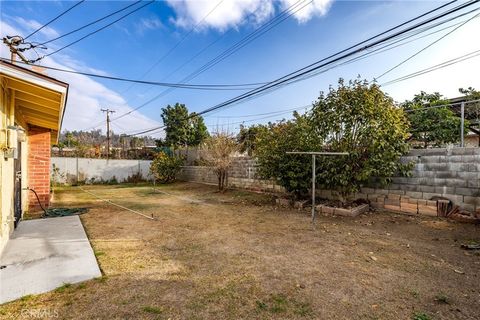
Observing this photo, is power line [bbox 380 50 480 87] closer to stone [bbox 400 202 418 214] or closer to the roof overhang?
stone [bbox 400 202 418 214]

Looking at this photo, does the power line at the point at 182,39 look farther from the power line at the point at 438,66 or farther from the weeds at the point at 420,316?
the weeds at the point at 420,316

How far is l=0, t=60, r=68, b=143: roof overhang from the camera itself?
10.7ft

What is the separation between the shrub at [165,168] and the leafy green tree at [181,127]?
10312 mm

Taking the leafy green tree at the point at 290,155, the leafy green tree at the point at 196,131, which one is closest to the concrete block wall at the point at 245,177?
the leafy green tree at the point at 290,155

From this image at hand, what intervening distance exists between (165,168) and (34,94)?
12.0 meters

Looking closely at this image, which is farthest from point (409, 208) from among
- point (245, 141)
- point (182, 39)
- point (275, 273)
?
point (182, 39)

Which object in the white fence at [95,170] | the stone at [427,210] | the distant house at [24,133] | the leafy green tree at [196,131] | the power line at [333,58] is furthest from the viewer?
the leafy green tree at [196,131]

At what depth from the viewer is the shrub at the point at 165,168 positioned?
16.1 m

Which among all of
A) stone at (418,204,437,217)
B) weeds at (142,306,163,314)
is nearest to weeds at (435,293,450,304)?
weeds at (142,306,163,314)

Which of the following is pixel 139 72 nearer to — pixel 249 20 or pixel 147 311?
pixel 249 20

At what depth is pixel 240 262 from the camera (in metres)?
3.50

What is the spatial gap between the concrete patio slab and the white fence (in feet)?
40.4

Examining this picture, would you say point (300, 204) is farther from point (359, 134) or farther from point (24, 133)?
point (24, 133)

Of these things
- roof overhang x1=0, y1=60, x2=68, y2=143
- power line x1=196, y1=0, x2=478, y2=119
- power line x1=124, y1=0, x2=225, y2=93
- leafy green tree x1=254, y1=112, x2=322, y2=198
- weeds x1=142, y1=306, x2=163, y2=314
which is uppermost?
power line x1=124, y1=0, x2=225, y2=93
